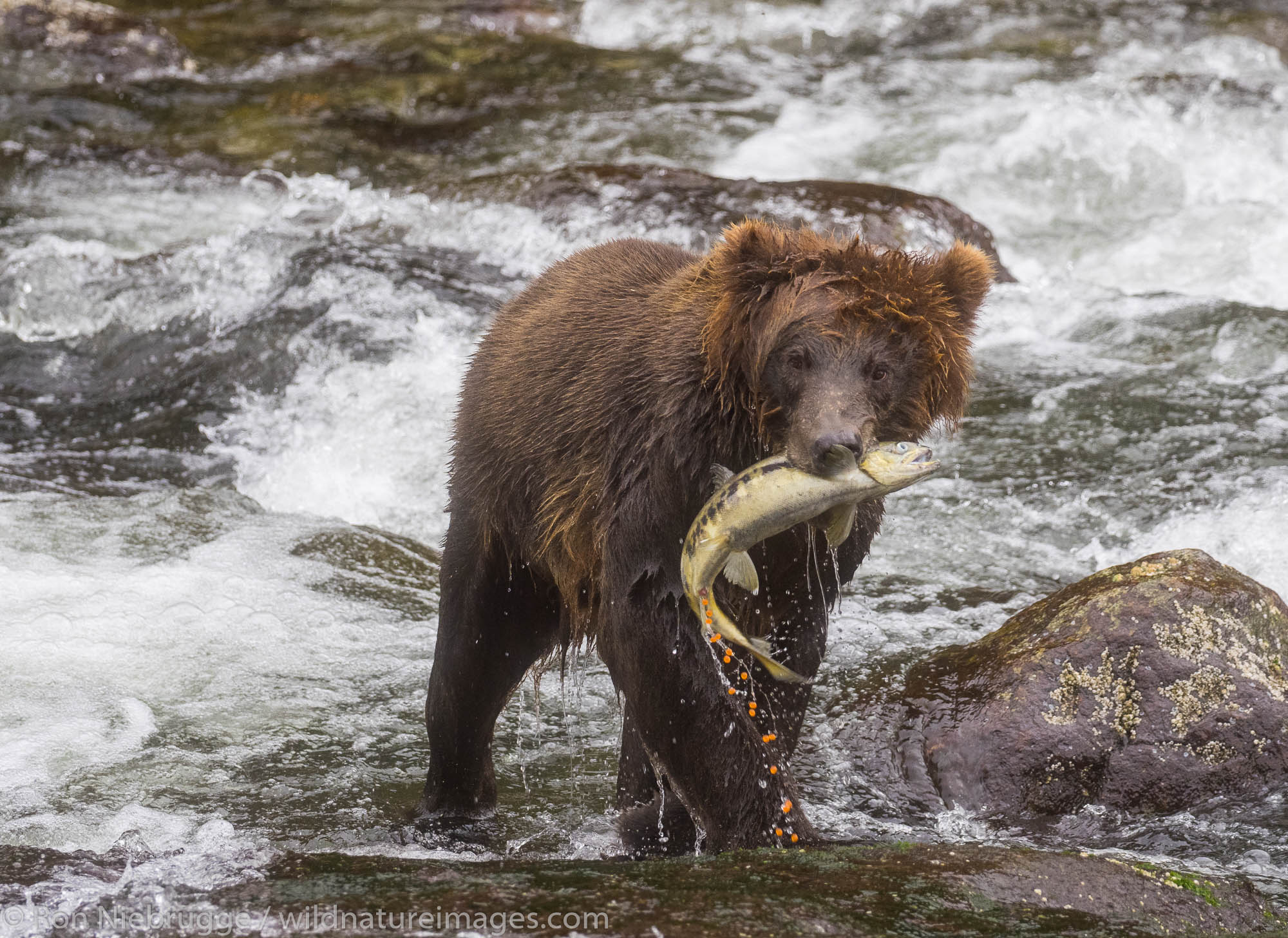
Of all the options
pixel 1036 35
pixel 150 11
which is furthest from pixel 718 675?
pixel 150 11

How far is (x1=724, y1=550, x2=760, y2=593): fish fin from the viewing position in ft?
12.5

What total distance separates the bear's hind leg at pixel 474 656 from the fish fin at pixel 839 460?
5.06ft

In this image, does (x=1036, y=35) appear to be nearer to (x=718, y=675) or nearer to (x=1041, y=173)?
(x=1041, y=173)

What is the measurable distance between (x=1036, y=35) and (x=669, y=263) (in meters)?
13.1

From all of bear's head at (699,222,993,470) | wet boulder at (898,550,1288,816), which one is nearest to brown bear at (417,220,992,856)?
bear's head at (699,222,993,470)

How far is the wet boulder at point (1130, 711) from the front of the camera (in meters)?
4.80

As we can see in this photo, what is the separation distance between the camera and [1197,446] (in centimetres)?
755

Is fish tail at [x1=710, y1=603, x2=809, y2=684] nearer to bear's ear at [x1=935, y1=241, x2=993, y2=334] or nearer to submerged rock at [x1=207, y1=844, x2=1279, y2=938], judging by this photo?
submerged rock at [x1=207, y1=844, x2=1279, y2=938]

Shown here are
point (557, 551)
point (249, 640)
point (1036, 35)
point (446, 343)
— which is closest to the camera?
point (557, 551)

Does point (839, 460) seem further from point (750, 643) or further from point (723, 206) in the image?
point (723, 206)

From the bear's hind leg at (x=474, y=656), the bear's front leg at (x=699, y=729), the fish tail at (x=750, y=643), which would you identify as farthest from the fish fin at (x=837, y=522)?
the bear's hind leg at (x=474, y=656)

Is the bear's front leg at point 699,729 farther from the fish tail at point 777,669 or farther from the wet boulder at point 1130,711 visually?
the wet boulder at point 1130,711

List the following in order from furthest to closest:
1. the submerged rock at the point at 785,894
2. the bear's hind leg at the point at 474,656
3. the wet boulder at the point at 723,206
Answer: the wet boulder at the point at 723,206 < the bear's hind leg at the point at 474,656 < the submerged rock at the point at 785,894

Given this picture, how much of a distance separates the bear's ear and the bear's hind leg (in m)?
1.67
